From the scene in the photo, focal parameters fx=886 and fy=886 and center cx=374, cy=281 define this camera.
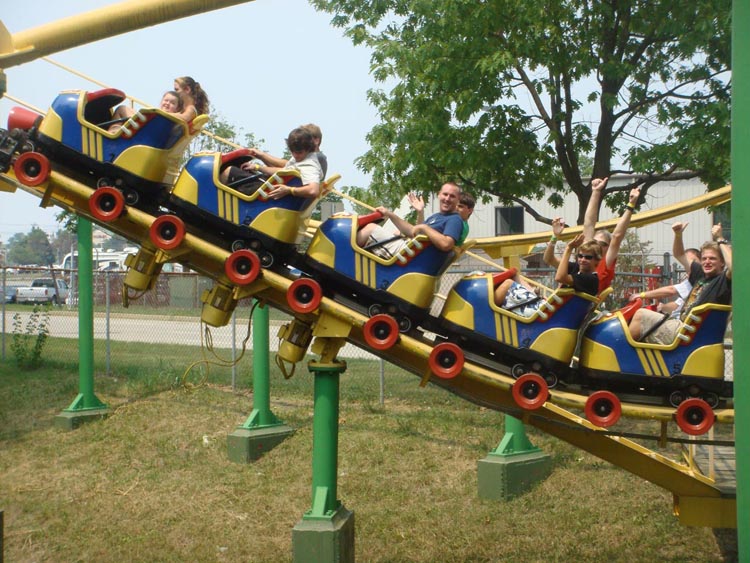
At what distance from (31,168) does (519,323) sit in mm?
2958

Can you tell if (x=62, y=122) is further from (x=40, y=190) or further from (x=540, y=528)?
(x=540, y=528)

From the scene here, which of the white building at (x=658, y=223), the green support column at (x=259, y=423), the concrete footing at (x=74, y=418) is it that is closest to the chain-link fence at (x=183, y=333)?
the green support column at (x=259, y=423)

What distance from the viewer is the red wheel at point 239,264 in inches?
201

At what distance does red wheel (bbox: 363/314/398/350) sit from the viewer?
5.05 meters

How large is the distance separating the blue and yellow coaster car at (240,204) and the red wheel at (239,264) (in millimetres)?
162

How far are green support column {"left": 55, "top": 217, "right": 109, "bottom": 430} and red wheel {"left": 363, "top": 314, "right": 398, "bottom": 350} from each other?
5767 mm

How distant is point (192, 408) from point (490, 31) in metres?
5.27

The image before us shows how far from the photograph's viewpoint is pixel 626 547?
628 centimetres

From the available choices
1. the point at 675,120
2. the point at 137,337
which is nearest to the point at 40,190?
the point at 675,120

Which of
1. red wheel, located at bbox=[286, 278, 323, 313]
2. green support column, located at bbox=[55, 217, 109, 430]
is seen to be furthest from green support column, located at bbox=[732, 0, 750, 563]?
green support column, located at bbox=[55, 217, 109, 430]

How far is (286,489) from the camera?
8.02m

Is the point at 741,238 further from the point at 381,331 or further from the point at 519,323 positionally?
the point at 381,331

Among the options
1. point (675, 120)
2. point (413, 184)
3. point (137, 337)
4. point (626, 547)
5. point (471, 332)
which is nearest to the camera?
point (471, 332)

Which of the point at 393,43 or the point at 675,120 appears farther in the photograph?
the point at 393,43
